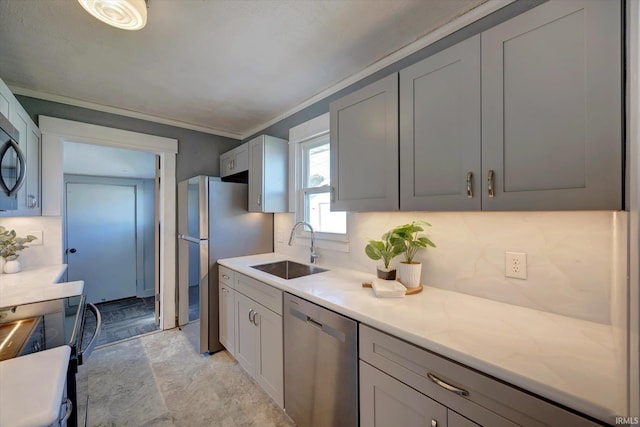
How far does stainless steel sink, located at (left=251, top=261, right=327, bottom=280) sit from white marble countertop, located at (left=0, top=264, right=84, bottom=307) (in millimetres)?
1151

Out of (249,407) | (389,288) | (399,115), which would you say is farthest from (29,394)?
(399,115)

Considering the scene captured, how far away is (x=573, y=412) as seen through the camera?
2.17ft

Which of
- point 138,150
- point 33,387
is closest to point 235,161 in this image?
point 138,150

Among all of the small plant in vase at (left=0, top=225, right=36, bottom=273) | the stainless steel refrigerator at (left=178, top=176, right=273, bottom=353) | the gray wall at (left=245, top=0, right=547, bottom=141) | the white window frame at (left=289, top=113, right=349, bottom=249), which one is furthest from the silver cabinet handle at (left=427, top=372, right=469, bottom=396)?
the small plant in vase at (left=0, top=225, right=36, bottom=273)

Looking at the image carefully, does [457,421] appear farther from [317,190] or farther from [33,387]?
[317,190]

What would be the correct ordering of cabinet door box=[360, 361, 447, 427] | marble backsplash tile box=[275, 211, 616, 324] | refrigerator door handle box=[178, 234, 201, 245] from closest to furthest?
cabinet door box=[360, 361, 447, 427], marble backsplash tile box=[275, 211, 616, 324], refrigerator door handle box=[178, 234, 201, 245]

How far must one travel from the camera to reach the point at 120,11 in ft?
3.94

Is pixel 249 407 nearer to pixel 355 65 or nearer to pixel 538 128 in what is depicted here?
pixel 538 128

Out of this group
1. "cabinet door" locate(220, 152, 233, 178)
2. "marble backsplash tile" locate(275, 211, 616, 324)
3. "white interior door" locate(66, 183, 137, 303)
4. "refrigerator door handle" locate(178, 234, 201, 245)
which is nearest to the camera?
"marble backsplash tile" locate(275, 211, 616, 324)

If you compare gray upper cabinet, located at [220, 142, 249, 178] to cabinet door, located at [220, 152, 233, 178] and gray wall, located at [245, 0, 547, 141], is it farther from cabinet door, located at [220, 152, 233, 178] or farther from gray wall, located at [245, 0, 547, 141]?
gray wall, located at [245, 0, 547, 141]

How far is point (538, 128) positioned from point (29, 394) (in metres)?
1.70

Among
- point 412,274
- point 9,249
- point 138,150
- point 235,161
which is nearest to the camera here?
point 412,274

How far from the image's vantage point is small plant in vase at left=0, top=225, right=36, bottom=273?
1928 mm

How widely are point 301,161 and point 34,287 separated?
6.77ft
